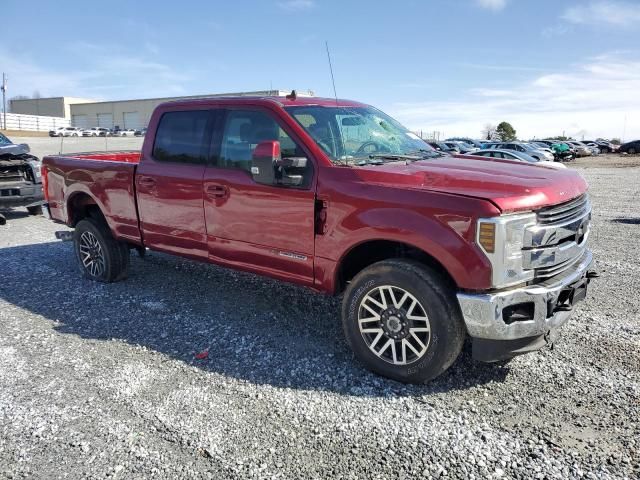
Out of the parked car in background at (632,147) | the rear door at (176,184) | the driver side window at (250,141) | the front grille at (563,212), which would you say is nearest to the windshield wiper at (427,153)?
the driver side window at (250,141)

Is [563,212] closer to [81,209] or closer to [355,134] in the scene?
[355,134]

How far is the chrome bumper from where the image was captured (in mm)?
3246

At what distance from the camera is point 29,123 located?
256 ft

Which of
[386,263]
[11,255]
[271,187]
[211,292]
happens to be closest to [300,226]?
[271,187]

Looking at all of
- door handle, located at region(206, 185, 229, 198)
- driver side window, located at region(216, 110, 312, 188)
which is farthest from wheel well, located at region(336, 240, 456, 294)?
door handle, located at region(206, 185, 229, 198)

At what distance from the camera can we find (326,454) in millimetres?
2914

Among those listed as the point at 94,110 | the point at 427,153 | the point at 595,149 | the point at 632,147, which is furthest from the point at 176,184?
the point at 94,110

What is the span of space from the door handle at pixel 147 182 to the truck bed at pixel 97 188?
159mm

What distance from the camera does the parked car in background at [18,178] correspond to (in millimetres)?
10164

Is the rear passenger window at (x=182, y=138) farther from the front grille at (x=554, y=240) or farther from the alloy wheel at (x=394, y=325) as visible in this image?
the front grille at (x=554, y=240)

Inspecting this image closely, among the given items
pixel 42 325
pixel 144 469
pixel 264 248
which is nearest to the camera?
pixel 144 469

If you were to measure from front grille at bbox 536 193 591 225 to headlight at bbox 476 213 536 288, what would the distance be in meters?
0.14

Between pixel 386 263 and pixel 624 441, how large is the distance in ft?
5.87

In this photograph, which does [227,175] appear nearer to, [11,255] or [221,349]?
[221,349]
